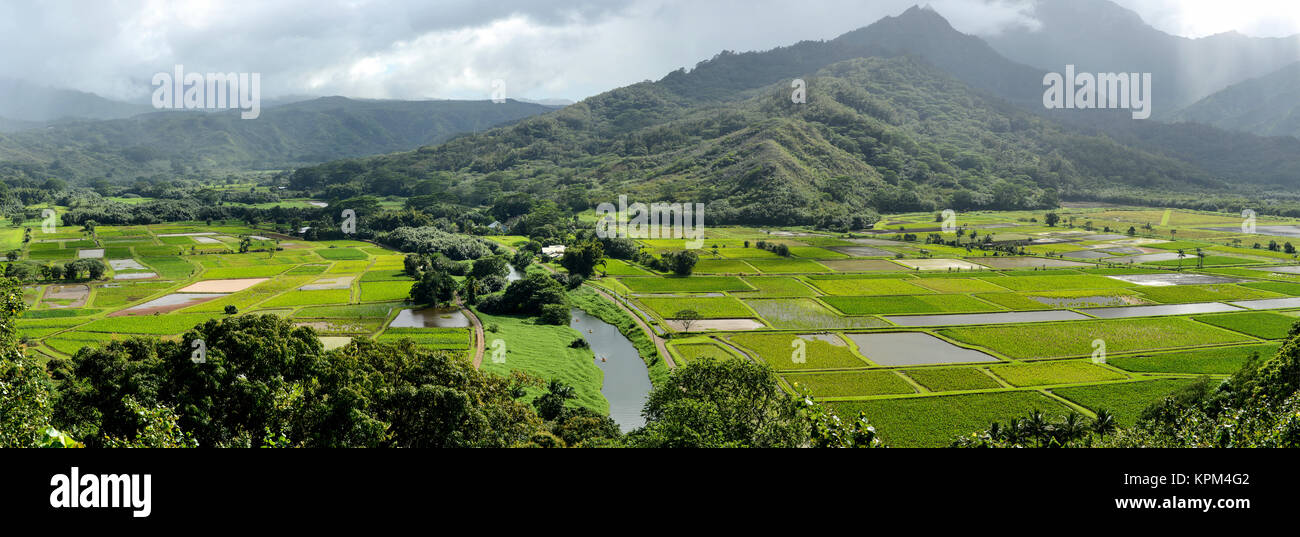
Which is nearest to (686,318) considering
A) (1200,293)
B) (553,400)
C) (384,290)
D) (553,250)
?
(553,400)

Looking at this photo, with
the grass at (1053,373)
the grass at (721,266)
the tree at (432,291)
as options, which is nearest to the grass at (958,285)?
the grass at (721,266)

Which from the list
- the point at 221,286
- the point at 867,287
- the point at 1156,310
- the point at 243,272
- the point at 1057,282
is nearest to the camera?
the point at 1156,310

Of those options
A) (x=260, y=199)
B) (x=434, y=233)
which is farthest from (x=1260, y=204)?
(x=260, y=199)

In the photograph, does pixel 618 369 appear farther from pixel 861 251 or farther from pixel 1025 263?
pixel 1025 263

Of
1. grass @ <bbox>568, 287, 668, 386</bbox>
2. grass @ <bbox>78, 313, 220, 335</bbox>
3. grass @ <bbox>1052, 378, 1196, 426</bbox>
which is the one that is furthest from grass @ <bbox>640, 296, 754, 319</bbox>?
grass @ <bbox>78, 313, 220, 335</bbox>
